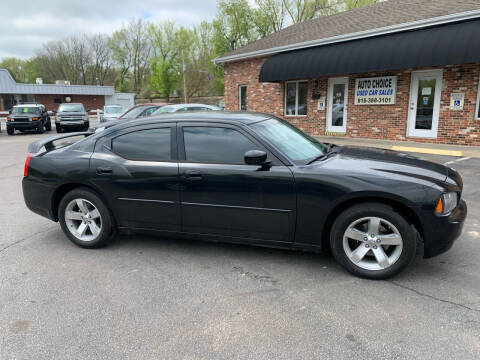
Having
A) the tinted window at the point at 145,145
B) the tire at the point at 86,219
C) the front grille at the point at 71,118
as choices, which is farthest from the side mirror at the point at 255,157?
the front grille at the point at 71,118

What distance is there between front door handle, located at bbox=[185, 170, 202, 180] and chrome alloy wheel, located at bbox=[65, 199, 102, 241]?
123 cm

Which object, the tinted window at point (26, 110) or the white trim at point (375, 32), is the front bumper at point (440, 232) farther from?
the tinted window at point (26, 110)

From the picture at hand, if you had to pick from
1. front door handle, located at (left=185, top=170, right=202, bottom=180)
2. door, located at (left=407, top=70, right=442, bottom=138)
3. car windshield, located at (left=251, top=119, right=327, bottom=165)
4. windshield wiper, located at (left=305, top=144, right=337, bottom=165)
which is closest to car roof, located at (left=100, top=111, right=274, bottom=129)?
car windshield, located at (left=251, top=119, right=327, bottom=165)

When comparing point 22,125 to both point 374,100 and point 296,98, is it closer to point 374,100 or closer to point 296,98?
point 296,98

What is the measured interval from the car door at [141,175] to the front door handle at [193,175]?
128 mm

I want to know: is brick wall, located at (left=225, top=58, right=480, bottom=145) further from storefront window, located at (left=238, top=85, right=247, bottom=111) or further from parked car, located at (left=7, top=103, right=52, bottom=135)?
parked car, located at (left=7, top=103, right=52, bottom=135)

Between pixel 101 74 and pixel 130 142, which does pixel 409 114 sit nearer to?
pixel 130 142

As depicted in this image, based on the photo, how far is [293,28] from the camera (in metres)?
19.3

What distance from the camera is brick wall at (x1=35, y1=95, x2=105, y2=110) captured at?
4275 centimetres

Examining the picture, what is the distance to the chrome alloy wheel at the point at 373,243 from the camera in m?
3.26

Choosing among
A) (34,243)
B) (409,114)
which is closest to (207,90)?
(409,114)

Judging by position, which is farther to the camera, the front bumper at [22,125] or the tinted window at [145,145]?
the front bumper at [22,125]

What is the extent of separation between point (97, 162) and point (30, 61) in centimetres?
8278

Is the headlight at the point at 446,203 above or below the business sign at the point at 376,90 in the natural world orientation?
below
